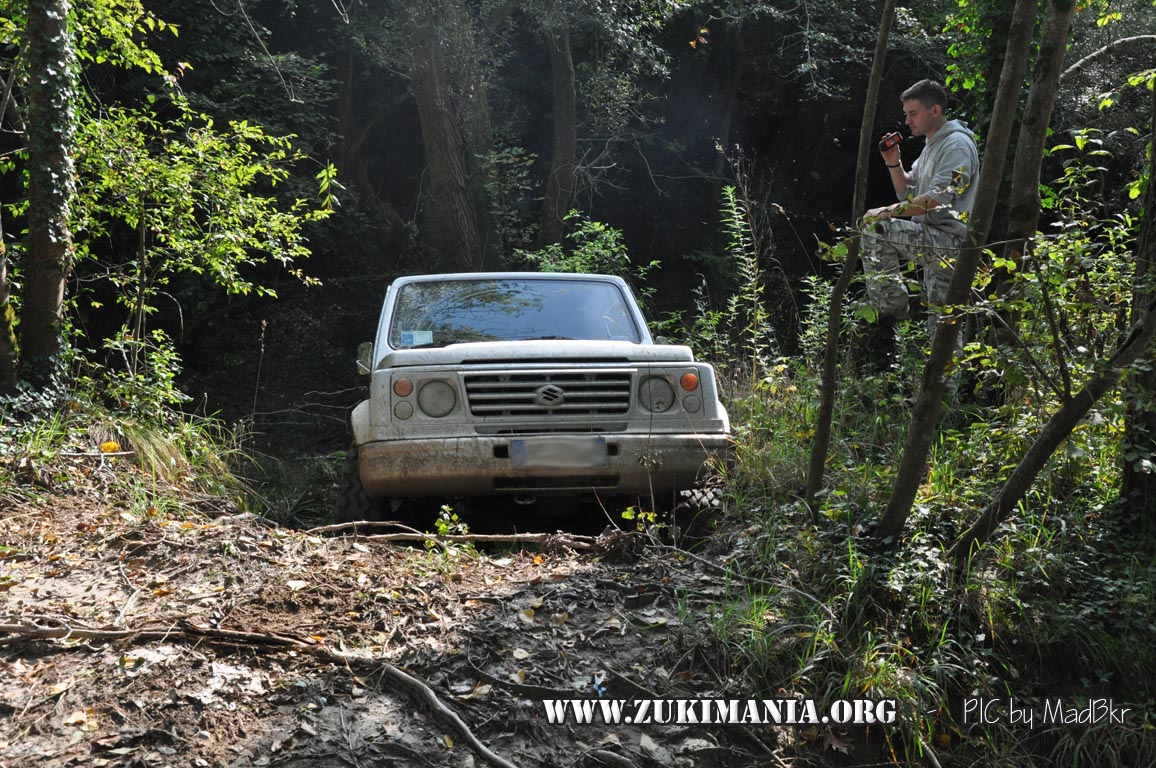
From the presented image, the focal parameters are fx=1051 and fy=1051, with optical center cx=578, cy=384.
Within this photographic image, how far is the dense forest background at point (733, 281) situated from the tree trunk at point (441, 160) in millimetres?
48

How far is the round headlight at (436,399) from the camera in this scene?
17.8 feet

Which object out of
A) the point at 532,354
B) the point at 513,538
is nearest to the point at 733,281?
the point at 532,354

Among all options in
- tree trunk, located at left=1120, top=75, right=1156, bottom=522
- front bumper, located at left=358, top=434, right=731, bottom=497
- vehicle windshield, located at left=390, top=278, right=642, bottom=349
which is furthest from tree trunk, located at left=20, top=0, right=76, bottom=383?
tree trunk, located at left=1120, top=75, right=1156, bottom=522

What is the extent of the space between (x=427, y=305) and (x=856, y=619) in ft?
11.7

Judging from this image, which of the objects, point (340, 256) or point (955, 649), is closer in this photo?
point (955, 649)

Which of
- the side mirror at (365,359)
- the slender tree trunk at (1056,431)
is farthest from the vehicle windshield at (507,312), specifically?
the slender tree trunk at (1056,431)

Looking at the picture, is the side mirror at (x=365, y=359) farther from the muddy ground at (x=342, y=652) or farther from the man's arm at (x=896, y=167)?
the man's arm at (x=896, y=167)

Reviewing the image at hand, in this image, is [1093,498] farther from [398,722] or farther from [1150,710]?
[398,722]

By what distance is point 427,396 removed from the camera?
17.9 feet

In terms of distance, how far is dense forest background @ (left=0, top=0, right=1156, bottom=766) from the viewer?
3857 mm

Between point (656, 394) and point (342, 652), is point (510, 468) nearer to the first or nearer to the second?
point (656, 394)

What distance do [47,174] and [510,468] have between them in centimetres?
406

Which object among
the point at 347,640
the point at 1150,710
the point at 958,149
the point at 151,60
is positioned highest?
the point at 151,60

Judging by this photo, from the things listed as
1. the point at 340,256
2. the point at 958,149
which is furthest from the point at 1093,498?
the point at 340,256
